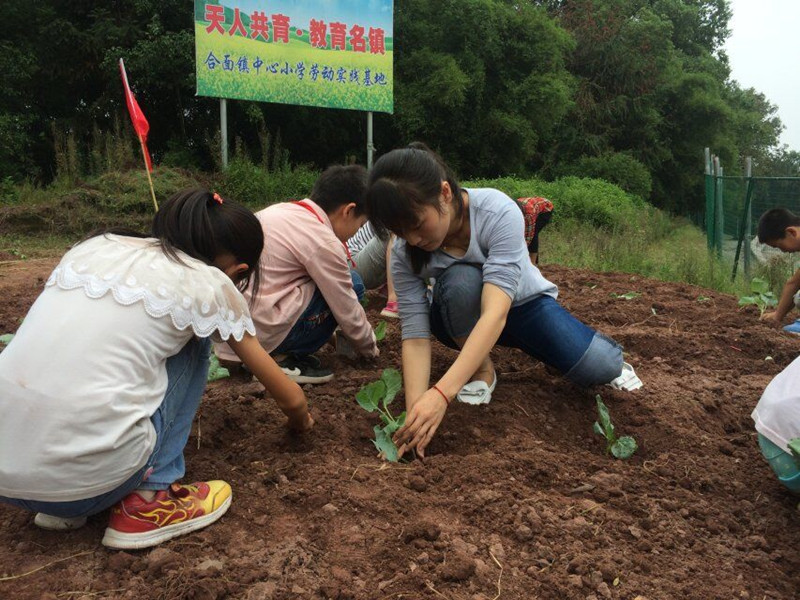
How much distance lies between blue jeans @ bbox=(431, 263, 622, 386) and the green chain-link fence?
16.4ft

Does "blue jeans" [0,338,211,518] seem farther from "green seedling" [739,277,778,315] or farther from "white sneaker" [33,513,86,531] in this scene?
"green seedling" [739,277,778,315]

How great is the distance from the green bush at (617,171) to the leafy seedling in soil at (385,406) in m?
18.0

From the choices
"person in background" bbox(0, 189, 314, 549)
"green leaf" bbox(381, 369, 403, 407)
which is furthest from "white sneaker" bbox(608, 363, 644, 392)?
"person in background" bbox(0, 189, 314, 549)

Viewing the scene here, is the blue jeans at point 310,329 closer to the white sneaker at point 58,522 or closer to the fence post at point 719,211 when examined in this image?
the white sneaker at point 58,522

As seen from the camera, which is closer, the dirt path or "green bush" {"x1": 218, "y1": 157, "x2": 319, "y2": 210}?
the dirt path

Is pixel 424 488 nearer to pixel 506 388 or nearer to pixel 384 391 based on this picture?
pixel 384 391

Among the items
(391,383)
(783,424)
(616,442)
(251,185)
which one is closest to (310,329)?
(391,383)

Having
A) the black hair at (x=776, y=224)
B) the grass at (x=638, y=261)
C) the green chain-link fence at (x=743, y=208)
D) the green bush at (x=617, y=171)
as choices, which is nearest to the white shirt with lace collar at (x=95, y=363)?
the black hair at (x=776, y=224)

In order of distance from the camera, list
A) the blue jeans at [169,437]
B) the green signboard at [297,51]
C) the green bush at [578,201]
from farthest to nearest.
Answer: the green bush at [578,201] → the green signboard at [297,51] → the blue jeans at [169,437]

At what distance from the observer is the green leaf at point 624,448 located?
7.06 ft

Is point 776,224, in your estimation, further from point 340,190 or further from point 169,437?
point 169,437

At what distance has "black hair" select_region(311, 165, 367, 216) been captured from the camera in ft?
9.59

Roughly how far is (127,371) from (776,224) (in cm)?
494

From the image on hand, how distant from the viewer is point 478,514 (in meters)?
1.74
